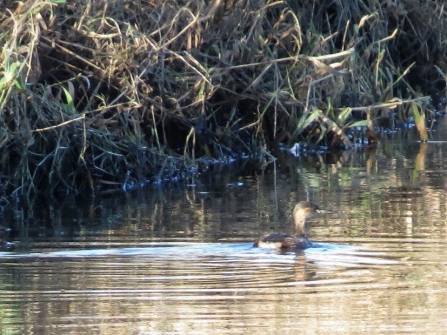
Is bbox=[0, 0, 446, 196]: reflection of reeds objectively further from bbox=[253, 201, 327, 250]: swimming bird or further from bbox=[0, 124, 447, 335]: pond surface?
bbox=[253, 201, 327, 250]: swimming bird

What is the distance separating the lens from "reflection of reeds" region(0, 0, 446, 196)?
12742 mm

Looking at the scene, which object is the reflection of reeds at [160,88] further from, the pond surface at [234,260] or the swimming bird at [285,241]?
the swimming bird at [285,241]

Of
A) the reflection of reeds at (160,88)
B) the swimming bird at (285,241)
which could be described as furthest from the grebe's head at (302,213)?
the reflection of reeds at (160,88)

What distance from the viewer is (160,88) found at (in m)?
14.2

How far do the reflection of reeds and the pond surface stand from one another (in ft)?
1.77

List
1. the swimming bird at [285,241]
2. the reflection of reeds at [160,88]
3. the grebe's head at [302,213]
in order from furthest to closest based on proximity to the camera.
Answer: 1. the reflection of reeds at [160,88]
2. the grebe's head at [302,213]
3. the swimming bird at [285,241]

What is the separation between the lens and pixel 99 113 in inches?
518

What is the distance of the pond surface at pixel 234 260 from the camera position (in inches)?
273

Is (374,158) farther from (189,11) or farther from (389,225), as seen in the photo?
(389,225)

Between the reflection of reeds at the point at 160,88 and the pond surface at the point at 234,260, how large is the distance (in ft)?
1.77

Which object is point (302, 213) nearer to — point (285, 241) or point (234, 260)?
point (285, 241)

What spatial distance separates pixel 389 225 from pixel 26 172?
156 inches

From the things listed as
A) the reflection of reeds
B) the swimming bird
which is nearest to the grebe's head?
the swimming bird

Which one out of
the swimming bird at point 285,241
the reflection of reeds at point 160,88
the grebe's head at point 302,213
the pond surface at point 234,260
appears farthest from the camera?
the reflection of reeds at point 160,88
